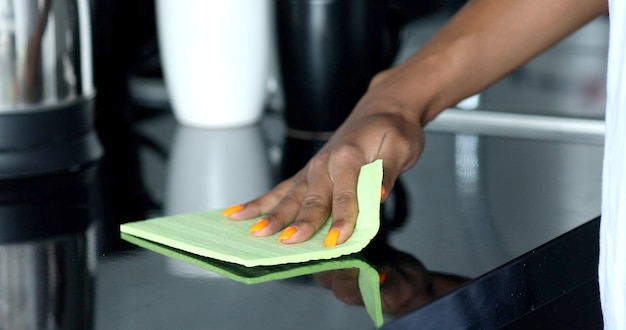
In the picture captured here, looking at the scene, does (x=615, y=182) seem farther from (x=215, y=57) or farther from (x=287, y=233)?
(x=215, y=57)

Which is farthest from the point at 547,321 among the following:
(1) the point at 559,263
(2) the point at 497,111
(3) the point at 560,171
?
(2) the point at 497,111

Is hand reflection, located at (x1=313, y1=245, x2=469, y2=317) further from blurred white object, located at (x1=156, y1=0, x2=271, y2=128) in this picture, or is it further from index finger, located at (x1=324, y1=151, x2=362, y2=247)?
blurred white object, located at (x1=156, y1=0, x2=271, y2=128)

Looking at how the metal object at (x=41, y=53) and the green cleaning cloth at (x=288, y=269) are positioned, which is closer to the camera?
the green cleaning cloth at (x=288, y=269)

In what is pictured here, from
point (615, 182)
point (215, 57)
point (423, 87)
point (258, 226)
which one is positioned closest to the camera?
point (615, 182)

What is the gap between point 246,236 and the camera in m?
0.76

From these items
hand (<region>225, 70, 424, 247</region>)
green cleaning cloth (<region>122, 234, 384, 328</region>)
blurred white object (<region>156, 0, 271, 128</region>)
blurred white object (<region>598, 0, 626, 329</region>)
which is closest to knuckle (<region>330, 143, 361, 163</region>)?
hand (<region>225, 70, 424, 247</region>)

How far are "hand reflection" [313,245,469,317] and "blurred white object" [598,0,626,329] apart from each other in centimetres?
10

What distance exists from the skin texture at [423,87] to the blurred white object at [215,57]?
0.27 meters

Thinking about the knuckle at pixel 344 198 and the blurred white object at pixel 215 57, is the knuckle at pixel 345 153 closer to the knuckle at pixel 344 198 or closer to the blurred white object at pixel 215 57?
the knuckle at pixel 344 198

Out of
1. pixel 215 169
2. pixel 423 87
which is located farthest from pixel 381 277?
pixel 215 169

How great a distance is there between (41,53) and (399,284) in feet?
1.56

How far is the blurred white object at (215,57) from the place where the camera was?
116cm

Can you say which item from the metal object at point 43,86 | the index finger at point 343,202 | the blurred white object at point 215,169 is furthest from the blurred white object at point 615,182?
the metal object at point 43,86

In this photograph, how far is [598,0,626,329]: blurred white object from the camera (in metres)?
0.64
